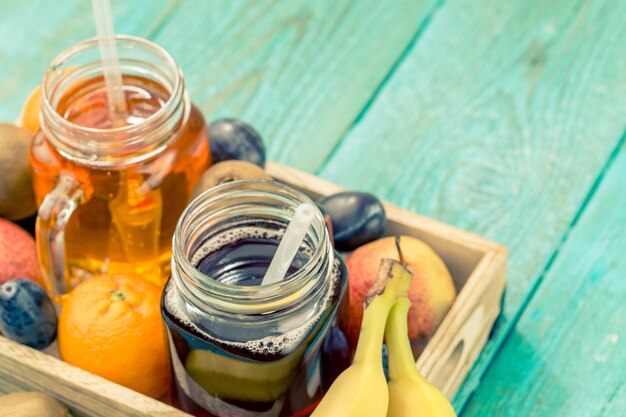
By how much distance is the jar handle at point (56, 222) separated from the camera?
0.83 metres

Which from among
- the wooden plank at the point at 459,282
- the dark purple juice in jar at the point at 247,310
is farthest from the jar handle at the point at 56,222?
the wooden plank at the point at 459,282

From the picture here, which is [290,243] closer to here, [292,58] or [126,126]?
[126,126]

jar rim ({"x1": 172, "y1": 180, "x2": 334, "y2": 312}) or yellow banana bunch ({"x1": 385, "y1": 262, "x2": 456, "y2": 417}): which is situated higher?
jar rim ({"x1": 172, "y1": 180, "x2": 334, "y2": 312})

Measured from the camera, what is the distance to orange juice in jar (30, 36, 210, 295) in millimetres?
837

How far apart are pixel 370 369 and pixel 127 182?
0.26 m

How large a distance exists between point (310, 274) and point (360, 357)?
2.6 inches

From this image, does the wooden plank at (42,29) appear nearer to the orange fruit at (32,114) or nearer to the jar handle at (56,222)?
the orange fruit at (32,114)

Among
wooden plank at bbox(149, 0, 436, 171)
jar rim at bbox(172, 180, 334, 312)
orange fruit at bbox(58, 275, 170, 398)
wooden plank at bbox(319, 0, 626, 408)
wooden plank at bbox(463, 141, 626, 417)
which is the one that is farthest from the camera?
wooden plank at bbox(149, 0, 436, 171)

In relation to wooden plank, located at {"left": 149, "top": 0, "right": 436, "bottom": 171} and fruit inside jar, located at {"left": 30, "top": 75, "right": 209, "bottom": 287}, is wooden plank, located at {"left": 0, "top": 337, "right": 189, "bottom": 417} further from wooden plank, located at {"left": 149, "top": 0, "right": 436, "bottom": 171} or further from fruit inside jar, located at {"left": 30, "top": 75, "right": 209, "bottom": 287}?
wooden plank, located at {"left": 149, "top": 0, "right": 436, "bottom": 171}

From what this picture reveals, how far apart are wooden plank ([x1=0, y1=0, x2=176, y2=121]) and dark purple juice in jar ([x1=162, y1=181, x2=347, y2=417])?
0.51 metres

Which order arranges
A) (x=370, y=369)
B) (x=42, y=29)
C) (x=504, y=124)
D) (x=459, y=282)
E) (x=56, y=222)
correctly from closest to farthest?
(x=370, y=369) < (x=56, y=222) < (x=459, y=282) < (x=504, y=124) < (x=42, y=29)

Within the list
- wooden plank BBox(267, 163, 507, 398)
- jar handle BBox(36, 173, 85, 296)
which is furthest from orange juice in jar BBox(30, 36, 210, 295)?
wooden plank BBox(267, 163, 507, 398)

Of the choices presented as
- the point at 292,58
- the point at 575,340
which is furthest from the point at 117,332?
the point at 292,58

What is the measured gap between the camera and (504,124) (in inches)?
46.4
